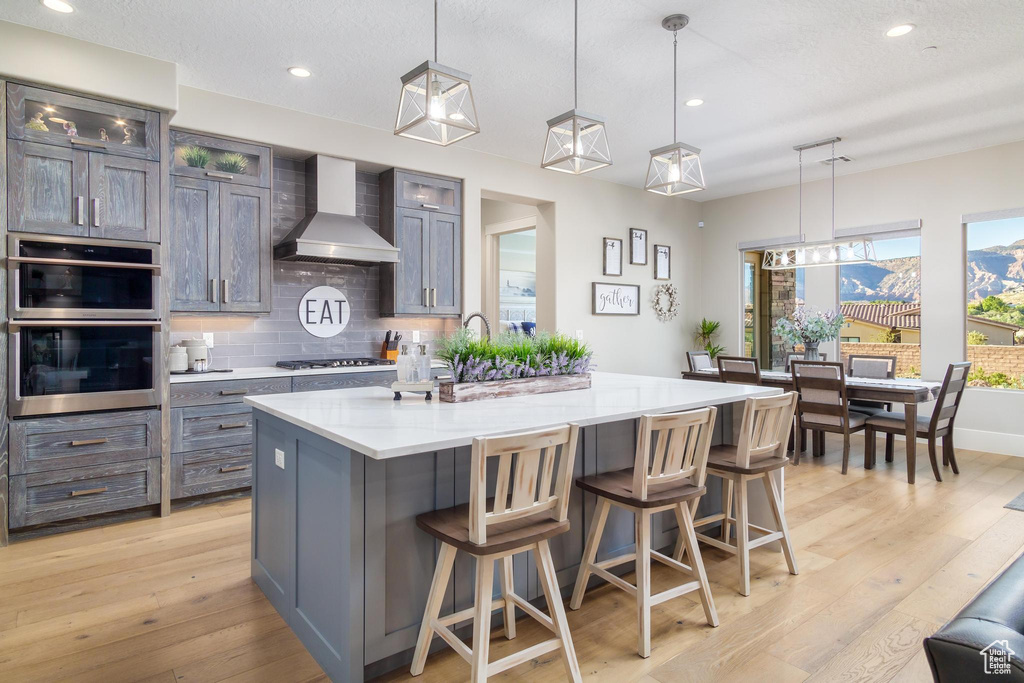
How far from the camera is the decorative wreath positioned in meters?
7.10

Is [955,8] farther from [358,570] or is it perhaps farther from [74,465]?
[74,465]

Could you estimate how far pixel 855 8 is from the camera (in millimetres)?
2932

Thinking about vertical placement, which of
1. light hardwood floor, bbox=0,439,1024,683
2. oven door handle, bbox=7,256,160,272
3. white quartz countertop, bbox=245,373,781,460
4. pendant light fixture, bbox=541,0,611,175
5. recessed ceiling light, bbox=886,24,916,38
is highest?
recessed ceiling light, bbox=886,24,916,38

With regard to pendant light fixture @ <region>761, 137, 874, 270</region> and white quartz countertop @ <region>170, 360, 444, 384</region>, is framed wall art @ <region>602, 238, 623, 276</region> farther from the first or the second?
white quartz countertop @ <region>170, 360, 444, 384</region>

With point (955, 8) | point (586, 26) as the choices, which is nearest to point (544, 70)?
point (586, 26)

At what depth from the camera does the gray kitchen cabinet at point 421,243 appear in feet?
16.0

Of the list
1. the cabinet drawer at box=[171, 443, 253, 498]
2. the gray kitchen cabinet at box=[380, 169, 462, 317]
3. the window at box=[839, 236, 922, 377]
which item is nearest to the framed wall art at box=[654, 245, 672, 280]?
the window at box=[839, 236, 922, 377]

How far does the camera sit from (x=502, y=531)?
5.98 ft

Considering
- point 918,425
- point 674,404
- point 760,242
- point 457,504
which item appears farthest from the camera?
point 760,242

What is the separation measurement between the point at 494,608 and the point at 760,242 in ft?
20.3

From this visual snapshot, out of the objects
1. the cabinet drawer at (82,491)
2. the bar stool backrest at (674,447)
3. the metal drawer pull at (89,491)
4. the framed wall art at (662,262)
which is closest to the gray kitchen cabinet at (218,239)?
the cabinet drawer at (82,491)

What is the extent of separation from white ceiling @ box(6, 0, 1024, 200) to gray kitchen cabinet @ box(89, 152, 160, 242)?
0.69 metres

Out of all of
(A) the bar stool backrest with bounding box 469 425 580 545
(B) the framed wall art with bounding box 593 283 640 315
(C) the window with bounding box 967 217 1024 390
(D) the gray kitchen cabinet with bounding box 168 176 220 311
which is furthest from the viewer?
(B) the framed wall art with bounding box 593 283 640 315

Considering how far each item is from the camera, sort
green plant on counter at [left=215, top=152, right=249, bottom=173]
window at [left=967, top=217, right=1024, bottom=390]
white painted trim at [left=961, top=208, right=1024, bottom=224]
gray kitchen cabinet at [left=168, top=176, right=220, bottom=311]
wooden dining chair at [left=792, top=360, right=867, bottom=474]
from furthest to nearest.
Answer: window at [left=967, top=217, right=1024, bottom=390] < white painted trim at [left=961, top=208, right=1024, bottom=224] < wooden dining chair at [left=792, top=360, right=867, bottom=474] < green plant on counter at [left=215, top=152, right=249, bottom=173] < gray kitchen cabinet at [left=168, top=176, right=220, bottom=311]
